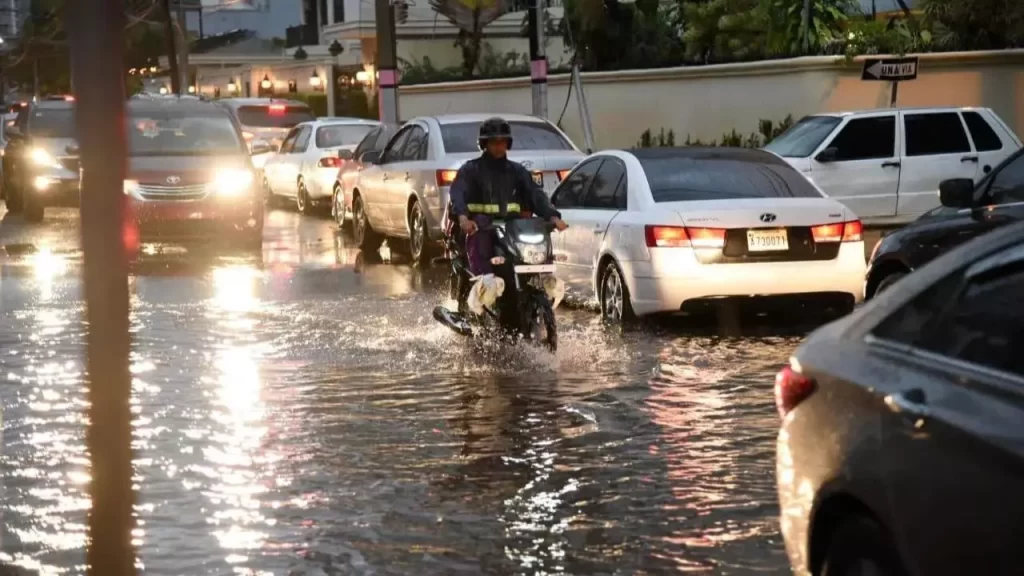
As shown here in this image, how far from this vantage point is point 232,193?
20.8 m

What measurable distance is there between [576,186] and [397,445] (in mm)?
6040

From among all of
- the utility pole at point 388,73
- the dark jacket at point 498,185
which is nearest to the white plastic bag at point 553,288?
the dark jacket at point 498,185

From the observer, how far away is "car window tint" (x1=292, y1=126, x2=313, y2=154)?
29891 millimetres

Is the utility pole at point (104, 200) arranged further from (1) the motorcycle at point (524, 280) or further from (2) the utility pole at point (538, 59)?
(2) the utility pole at point (538, 59)

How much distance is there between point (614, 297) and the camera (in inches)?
535

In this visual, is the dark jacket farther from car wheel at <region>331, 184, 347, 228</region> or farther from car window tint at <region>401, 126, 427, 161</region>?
car wheel at <region>331, 184, 347, 228</region>

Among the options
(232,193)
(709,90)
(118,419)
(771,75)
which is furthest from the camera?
(709,90)

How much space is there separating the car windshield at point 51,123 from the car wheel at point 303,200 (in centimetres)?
388

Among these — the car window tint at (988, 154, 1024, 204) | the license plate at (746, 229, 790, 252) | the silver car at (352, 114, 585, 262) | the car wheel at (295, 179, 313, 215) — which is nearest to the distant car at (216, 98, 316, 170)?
the car wheel at (295, 179, 313, 215)

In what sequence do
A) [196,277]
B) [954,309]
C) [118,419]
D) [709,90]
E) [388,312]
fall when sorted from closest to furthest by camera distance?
[954,309], [118,419], [388,312], [196,277], [709,90]

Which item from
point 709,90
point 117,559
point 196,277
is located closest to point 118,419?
point 117,559

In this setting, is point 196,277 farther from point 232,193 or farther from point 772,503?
point 772,503

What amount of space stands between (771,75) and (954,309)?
22.7 m

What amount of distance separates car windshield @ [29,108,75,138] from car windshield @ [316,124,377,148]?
4011 millimetres
